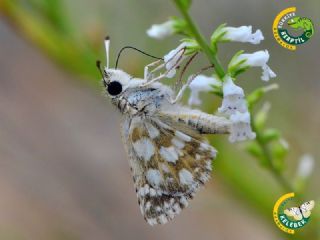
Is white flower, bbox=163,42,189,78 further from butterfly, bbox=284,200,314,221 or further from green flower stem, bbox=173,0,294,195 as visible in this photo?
butterfly, bbox=284,200,314,221

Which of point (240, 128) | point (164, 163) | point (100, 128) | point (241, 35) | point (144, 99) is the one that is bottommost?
point (240, 128)

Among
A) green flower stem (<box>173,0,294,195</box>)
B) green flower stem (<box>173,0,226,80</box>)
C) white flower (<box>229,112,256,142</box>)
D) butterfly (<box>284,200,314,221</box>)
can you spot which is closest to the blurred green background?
butterfly (<box>284,200,314,221</box>)

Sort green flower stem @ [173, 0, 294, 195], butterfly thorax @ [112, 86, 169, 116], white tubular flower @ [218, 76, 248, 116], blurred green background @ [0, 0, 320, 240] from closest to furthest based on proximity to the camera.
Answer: green flower stem @ [173, 0, 294, 195] → white tubular flower @ [218, 76, 248, 116] → butterfly thorax @ [112, 86, 169, 116] → blurred green background @ [0, 0, 320, 240]

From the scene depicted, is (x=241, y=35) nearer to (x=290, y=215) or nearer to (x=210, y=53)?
(x=210, y=53)

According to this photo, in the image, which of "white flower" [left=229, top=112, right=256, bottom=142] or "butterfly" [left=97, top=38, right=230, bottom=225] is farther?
"butterfly" [left=97, top=38, right=230, bottom=225]

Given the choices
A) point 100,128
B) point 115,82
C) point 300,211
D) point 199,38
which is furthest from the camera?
point 100,128

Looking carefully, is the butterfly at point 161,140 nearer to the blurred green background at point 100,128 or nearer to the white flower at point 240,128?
the white flower at point 240,128

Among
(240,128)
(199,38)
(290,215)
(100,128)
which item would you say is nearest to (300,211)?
(290,215)

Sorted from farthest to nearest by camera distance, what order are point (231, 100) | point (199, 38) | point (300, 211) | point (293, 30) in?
1. point (300, 211)
2. point (293, 30)
3. point (231, 100)
4. point (199, 38)
